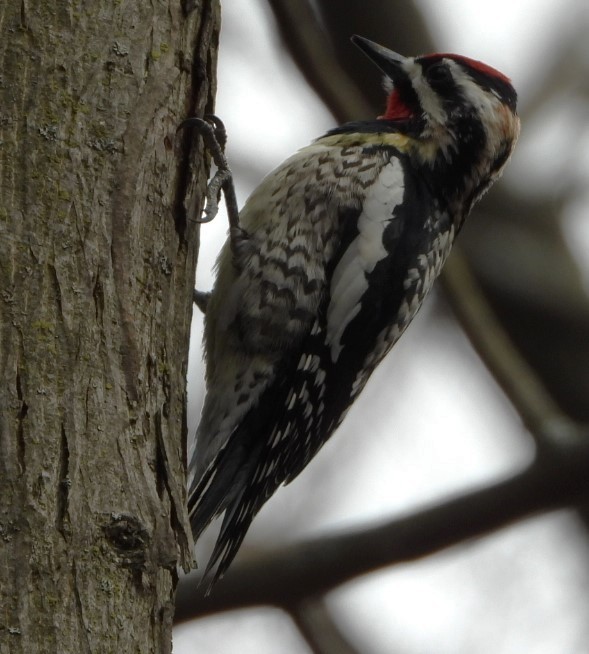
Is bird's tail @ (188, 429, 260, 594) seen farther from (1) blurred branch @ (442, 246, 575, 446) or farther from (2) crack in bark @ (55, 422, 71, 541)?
(2) crack in bark @ (55, 422, 71, 541)

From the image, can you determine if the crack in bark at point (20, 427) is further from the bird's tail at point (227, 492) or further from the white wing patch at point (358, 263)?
the white wing patch at point (358, 263)

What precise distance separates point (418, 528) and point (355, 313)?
85cm

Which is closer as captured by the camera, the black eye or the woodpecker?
the woodpecker

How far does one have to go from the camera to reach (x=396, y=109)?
367 cm

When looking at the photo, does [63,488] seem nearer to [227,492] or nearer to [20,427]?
[20,427]

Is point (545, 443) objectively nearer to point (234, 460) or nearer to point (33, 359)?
point (234, 460)

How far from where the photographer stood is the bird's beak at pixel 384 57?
289 cm

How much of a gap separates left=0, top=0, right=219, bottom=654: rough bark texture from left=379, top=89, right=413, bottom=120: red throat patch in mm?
1444

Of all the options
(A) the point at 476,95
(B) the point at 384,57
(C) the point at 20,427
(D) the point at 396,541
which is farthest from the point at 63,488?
(A) the point at 476,95

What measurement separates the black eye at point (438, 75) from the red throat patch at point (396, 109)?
0.12 meters

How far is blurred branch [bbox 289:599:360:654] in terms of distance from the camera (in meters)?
2.73

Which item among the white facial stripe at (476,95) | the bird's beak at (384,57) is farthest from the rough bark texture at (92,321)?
the white facial stripe at (476,95)

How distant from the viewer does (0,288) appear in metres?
1.75

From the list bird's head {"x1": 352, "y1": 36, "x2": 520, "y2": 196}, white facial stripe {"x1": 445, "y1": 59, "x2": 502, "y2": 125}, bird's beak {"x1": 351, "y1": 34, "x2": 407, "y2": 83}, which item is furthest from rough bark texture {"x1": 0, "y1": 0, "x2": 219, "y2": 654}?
white facial stripe {"x1": 445, "y1": 59, "x2": 502, "y2": 125}
